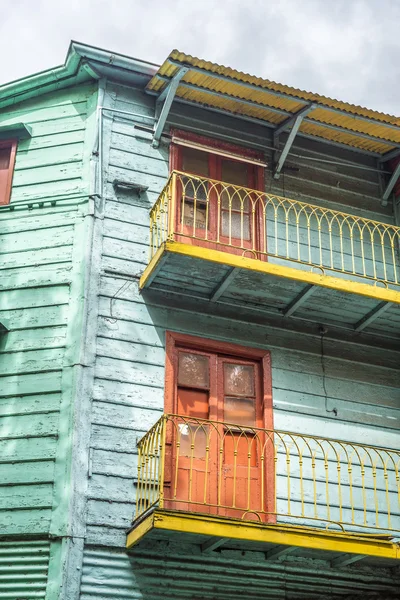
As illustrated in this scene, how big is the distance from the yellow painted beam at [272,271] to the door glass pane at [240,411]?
175cm

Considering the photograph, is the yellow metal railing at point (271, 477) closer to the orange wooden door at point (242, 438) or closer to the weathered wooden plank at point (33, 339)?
the orange wooden door at point (242, 438)

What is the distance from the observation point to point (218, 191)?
40.2ft

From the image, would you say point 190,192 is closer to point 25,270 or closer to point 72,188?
point 72,188

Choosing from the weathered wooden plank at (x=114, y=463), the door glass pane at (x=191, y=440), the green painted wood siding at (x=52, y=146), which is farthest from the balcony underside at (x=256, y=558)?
the green painted wood siding at (x=52, y=146)

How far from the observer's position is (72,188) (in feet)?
37.7

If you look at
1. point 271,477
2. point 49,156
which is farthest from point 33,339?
point 271,477

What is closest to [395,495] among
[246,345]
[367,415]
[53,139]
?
[367,415]

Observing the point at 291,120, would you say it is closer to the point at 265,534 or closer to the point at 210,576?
the point at 265,534

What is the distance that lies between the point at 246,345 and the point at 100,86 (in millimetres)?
4479

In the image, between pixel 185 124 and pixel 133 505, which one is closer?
pixel 133 505

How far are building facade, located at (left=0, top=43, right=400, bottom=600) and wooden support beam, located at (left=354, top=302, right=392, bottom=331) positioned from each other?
53mm

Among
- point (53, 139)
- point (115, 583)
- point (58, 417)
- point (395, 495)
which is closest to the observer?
point (115, 583)

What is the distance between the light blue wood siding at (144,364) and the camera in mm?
9703

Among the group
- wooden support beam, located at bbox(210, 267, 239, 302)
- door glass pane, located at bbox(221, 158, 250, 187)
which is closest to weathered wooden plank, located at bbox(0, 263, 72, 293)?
wooden support beam, located at bbox(210, 267, 239, 302)
